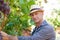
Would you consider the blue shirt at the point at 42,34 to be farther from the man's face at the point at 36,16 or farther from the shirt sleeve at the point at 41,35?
the man's face at the point at 36,16

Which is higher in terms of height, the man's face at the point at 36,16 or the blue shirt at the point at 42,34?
the man's face at the point at 36,16

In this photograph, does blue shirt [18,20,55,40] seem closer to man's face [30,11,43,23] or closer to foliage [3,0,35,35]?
man's face [30,11,43,23]

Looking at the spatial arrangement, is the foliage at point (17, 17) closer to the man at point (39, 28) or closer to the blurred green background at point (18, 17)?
the blurred green background at point (18, 17)

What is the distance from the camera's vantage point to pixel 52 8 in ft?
29.2

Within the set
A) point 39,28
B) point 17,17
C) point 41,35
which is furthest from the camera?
point 17,17

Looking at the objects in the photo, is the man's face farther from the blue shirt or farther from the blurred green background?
the blurred green background

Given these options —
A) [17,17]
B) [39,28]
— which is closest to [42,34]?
[39,28]

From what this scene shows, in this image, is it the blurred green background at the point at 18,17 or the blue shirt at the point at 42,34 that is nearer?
the blue shirt at the point at 42,34

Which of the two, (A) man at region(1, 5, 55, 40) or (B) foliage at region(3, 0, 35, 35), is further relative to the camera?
(B) foliage at region(3, 0, 35, 35)

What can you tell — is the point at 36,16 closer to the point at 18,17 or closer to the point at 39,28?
the point at 39,28

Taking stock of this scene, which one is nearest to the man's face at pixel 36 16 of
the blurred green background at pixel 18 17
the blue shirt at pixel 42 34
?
the blue shirt at pixel 42 34

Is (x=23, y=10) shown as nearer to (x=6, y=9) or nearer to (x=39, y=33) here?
(x=39, y=33)

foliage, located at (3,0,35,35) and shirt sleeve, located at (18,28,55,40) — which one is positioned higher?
foliage, located at (3,0,35,35)

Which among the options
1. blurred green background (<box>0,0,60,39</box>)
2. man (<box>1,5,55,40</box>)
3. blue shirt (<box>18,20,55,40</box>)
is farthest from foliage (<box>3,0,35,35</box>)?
blue shirt (<box>18,20,55,40</box>)
